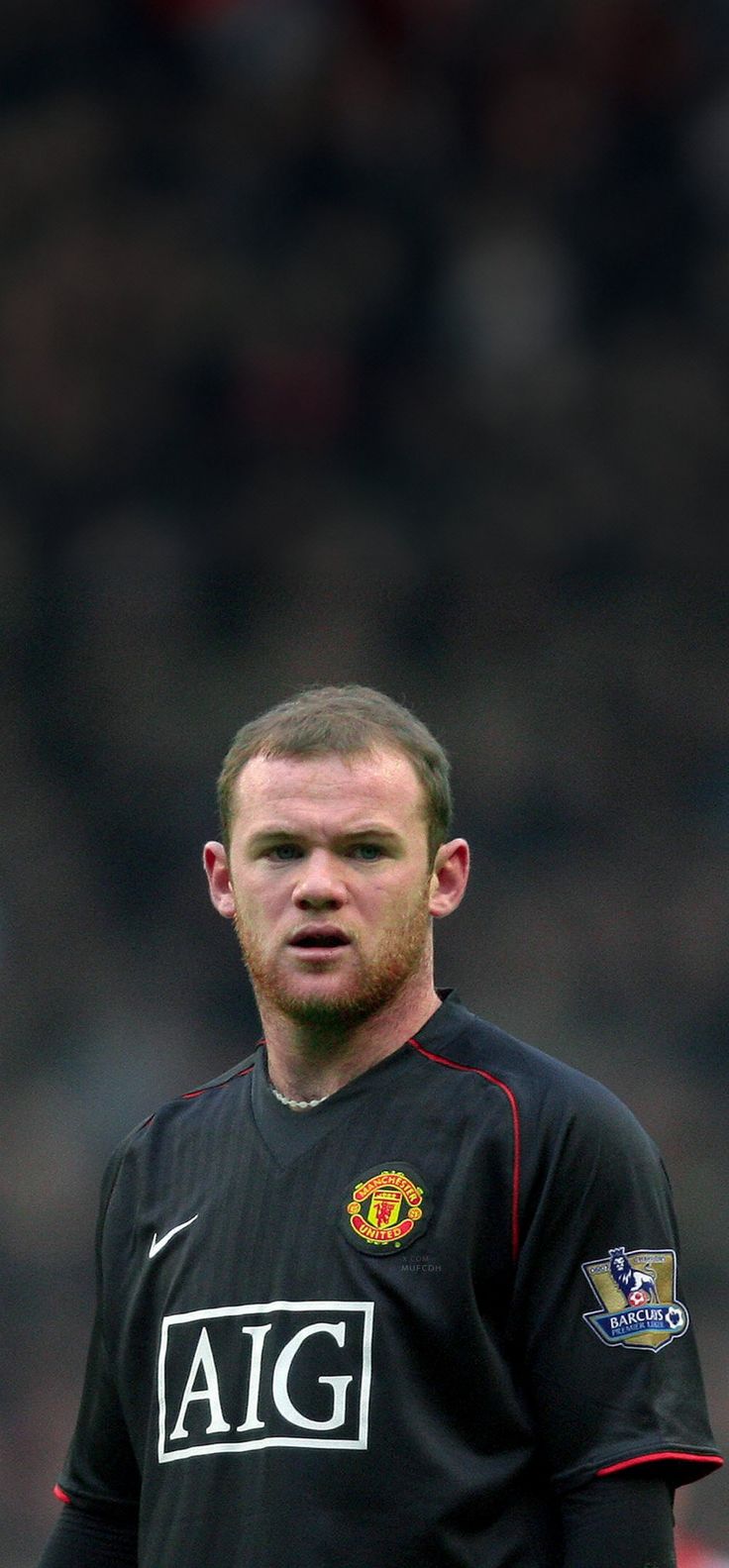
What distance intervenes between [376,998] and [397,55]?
905cm

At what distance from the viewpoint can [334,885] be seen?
211 centimetres

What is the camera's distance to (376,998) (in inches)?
85.2

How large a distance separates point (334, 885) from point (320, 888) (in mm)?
15

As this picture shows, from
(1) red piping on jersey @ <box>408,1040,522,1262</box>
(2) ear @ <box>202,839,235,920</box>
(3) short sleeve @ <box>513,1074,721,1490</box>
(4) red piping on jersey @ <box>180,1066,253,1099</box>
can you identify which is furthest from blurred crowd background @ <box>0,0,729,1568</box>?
(3) short sleeve @ <box>513,1074,721,1490</box>

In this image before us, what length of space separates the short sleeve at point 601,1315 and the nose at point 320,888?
11.6 inches

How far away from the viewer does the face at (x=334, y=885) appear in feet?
6.97

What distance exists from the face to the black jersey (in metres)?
0.11

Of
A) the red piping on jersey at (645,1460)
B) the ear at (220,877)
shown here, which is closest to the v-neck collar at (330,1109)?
the ear at (220,877)

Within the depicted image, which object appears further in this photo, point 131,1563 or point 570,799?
point 570,799

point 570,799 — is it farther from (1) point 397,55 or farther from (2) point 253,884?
(2) point 253,884

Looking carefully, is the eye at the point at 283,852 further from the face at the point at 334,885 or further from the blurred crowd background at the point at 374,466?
the blurred crowd background at the point at 374,466

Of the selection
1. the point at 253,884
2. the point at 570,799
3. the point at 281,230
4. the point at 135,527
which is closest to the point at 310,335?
the point at 281,230

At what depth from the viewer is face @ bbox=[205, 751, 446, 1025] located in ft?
6.97

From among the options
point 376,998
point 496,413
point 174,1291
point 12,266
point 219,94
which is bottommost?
point 174,1291
